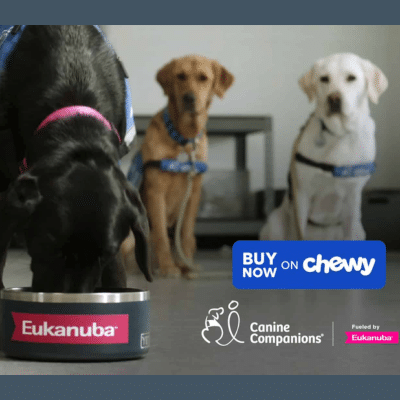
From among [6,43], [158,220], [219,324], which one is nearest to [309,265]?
[219,324]

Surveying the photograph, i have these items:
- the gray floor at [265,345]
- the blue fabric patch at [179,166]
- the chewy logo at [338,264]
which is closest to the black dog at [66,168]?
the gray floor at [265,345]

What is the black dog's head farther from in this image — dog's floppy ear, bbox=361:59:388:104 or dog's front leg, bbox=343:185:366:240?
dog's floppy ear, bbox=361:59:388:104

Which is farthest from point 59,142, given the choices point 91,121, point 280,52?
point 280,52

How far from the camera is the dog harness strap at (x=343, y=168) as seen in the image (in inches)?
107

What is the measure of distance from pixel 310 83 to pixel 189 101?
617mm

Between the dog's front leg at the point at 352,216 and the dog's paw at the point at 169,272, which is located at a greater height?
the dog's front leg at the point at 352,216

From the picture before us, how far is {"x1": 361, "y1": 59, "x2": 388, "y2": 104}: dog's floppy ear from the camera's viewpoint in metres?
2.76

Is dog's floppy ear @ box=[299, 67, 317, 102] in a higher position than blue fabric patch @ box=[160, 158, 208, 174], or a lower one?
higher

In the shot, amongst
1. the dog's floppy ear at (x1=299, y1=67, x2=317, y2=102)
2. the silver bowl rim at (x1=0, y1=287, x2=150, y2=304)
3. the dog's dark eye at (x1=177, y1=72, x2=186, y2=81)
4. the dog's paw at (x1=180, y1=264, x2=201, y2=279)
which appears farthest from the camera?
the dog's floppy ear at (x1=299, y1=67, x2=317, y2=102)

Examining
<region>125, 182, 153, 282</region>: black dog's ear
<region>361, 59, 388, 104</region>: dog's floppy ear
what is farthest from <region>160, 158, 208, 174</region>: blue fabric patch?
<region>125, 182, 153, 282</region>: black dog's ear

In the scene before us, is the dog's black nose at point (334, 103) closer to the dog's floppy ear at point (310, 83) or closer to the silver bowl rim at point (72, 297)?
the dog's floppy ear at point (310, 83)

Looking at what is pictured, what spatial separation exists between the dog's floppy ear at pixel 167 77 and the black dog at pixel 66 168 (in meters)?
1.38

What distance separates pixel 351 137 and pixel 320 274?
1.88m

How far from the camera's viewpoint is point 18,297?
2.83 feet
